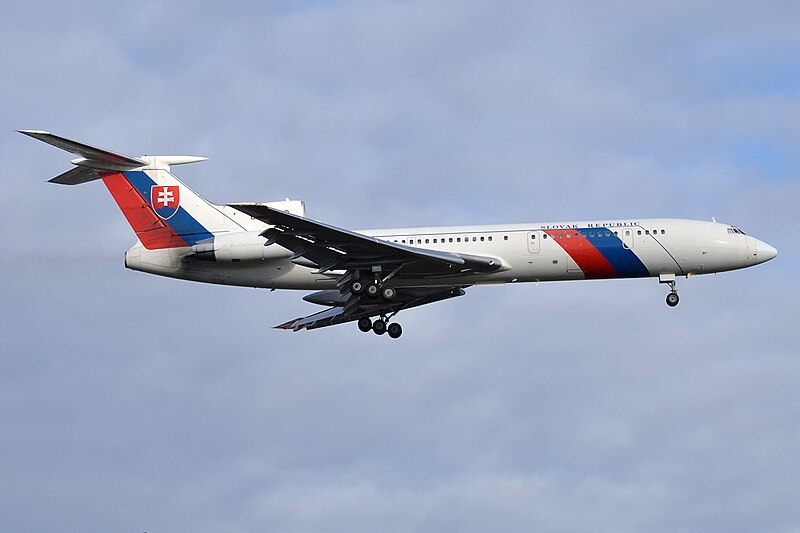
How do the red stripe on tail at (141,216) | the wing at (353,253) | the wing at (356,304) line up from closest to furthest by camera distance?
the wing at (353,253), the red stripe on tail at (141,216), the wing at (356,304)

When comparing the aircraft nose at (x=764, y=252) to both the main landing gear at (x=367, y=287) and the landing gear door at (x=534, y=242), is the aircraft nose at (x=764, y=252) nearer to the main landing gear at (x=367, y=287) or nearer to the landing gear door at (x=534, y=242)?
the landing gear door at (x=534, y=242)

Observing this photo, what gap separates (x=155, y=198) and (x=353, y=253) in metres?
7.54

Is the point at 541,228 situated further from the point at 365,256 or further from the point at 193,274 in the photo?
the point at 193,274

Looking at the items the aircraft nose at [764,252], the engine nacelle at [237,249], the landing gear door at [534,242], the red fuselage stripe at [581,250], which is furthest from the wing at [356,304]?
the aircraft nose at [764,252]

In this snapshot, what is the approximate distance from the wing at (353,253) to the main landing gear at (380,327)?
342cm

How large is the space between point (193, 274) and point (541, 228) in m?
11.5

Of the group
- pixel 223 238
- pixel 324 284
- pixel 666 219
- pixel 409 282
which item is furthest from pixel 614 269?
pixel 223 238

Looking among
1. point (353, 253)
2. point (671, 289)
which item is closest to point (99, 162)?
point (353, 253)

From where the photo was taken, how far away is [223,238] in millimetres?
41844

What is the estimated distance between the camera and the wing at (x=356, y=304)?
44.8 metres

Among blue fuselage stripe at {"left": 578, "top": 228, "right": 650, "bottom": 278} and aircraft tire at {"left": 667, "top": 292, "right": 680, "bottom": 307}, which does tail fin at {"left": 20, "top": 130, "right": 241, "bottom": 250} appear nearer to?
blue fuselage stripe at {"left": 578, "top": 228, "right": 650, "bottom": 278}

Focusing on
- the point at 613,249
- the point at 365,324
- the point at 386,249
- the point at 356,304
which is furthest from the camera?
the point at 365,324

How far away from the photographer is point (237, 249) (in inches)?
1635

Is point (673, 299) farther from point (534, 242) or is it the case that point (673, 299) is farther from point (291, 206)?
point (291, 206)
